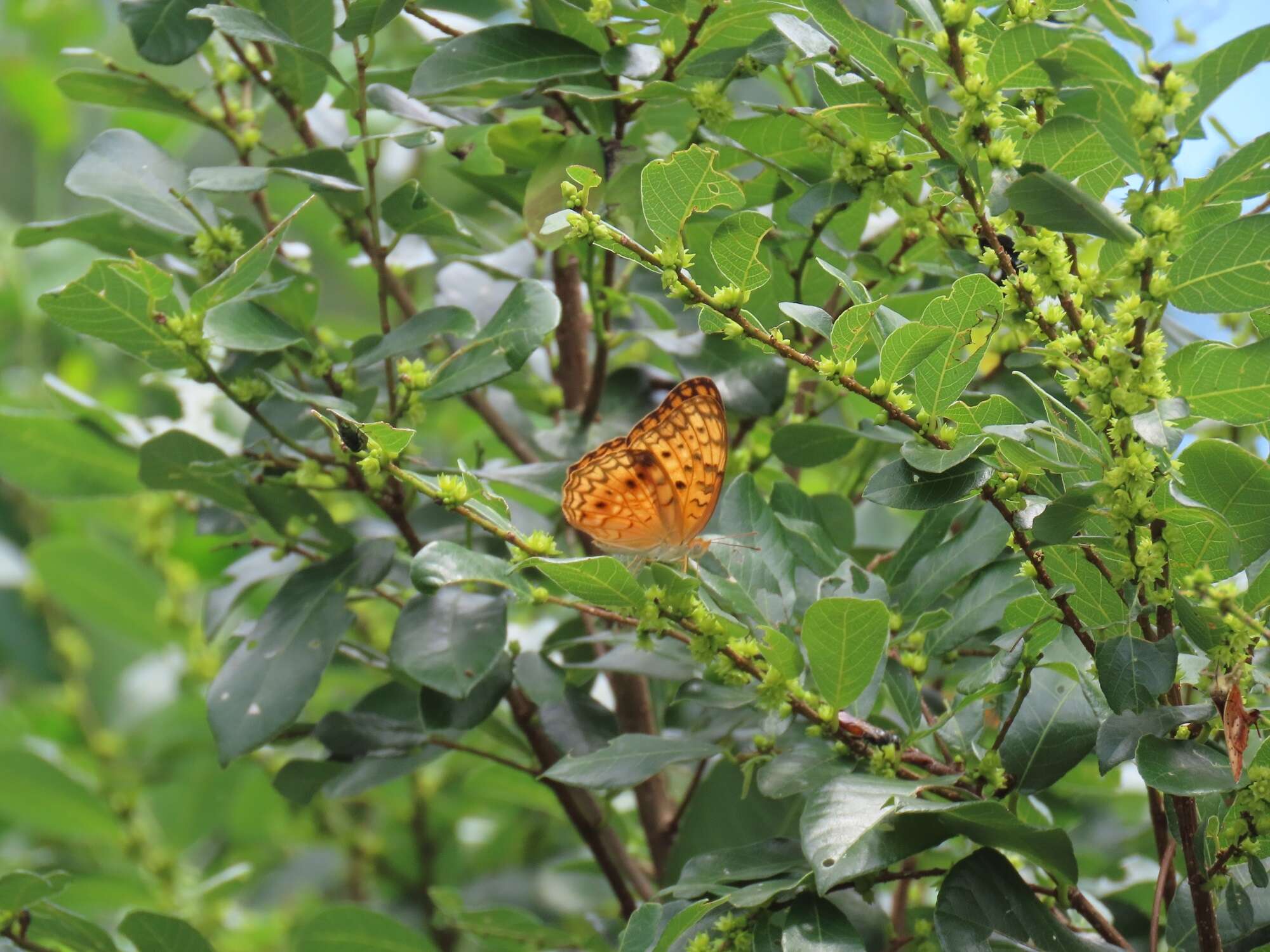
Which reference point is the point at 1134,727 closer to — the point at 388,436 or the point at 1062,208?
the point at 1062,208

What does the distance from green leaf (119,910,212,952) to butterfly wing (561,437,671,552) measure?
50 cm

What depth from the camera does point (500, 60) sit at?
41.8 inches

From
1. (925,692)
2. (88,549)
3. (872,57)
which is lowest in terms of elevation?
(88,549)

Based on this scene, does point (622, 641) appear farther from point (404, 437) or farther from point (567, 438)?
point (404, 437)

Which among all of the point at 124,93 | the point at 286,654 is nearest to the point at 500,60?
the point at 124,93

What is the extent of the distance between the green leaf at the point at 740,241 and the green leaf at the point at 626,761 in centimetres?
40

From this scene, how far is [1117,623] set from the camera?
0.80 metres

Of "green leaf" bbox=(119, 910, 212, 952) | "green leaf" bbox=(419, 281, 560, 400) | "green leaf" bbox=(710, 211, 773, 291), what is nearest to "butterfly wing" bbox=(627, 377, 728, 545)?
"green leaf" bbox=(419, 281, 560, 400)

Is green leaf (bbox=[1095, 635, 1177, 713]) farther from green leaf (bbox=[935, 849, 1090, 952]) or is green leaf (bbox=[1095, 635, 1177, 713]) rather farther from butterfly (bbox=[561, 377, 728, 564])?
butterfly (bbox=[561, 377, 728, 564])

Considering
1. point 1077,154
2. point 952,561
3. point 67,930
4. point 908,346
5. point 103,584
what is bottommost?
point 103,584

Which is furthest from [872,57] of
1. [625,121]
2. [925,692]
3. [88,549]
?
[88,549]

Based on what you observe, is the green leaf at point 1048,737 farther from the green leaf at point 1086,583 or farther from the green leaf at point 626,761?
the green leaf at point 626,761

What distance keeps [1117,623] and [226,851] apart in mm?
1808

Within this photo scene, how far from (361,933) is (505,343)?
2.28ft
